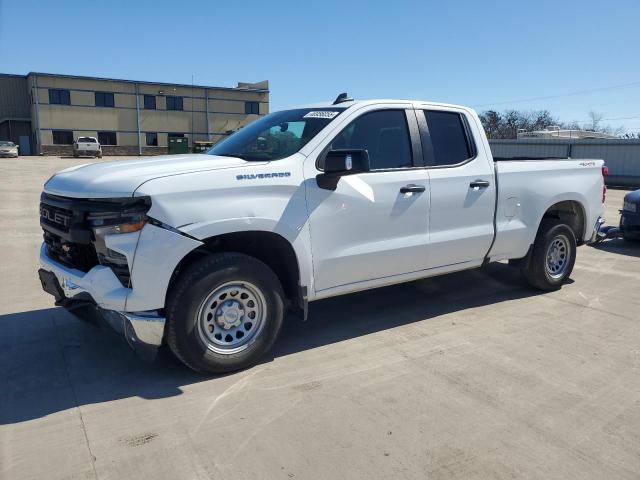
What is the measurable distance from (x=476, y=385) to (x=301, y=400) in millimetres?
1277

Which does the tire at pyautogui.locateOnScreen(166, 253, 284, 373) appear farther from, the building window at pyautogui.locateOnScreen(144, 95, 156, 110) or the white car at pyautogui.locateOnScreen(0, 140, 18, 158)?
the building window at pyautogui.locateOnScreen(144, 95, 156, 110)

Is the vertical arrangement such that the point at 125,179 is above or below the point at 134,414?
above

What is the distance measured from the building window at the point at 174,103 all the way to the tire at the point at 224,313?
56.5 m

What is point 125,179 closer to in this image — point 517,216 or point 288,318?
point 288,318

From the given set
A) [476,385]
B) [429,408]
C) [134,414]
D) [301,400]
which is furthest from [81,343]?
[476,385]

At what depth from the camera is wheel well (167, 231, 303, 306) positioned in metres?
3.95

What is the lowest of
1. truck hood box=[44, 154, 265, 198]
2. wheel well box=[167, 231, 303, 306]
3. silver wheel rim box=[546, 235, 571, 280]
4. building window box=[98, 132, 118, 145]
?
silver wheel rim box=[546, 235, 571, 280]

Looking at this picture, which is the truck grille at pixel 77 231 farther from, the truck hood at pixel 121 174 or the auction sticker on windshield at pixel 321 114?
the auction sticker on windshield at pixel 321 114

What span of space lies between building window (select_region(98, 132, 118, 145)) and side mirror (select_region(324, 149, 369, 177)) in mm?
54561

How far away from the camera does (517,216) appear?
5727mm

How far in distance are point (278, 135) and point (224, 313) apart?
164 centimetres

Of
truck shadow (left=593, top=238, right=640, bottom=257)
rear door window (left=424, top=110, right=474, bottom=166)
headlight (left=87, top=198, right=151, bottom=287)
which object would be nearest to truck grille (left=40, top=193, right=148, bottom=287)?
headlight (left=87, top=198, right=151, bottom=287)

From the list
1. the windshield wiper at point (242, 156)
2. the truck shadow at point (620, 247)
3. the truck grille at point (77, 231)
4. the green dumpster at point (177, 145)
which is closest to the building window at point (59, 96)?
the green dumpster at point (177, 145)

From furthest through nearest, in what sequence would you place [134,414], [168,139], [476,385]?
[168,139] → [476,385] → [134,414]
